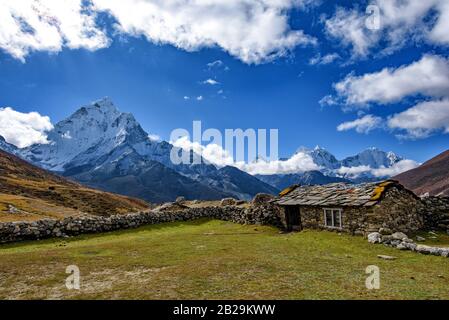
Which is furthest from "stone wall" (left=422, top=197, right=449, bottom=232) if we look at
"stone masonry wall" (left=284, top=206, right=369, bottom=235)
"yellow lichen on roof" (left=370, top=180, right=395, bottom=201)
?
"stone masonry wall" (left=284, top=206, right=369, bottom=235)

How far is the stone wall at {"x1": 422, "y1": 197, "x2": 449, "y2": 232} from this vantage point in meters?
29.6

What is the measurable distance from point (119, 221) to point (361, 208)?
23.0m

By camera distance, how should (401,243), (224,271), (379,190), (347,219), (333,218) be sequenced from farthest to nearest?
1. (333,218)
2. (347,219)
3. (379,190)
4. (401,243)
5. (224,271)

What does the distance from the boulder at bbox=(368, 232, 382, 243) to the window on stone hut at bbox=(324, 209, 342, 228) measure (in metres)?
4.09

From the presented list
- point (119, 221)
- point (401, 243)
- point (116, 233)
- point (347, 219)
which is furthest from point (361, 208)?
point (119, 221)

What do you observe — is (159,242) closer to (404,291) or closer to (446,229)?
(404,291)

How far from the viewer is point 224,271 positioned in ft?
48.5

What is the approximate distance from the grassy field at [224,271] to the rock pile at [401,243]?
0.65 metres

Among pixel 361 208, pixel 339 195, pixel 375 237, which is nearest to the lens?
pixel 375 237

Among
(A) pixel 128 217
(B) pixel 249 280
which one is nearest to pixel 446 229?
(B) pixel 249 280

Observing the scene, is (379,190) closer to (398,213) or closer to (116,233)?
(398,213)

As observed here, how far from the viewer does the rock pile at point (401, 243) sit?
19.1 metres

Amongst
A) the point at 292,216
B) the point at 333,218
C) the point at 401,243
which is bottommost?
the point at 401,243
